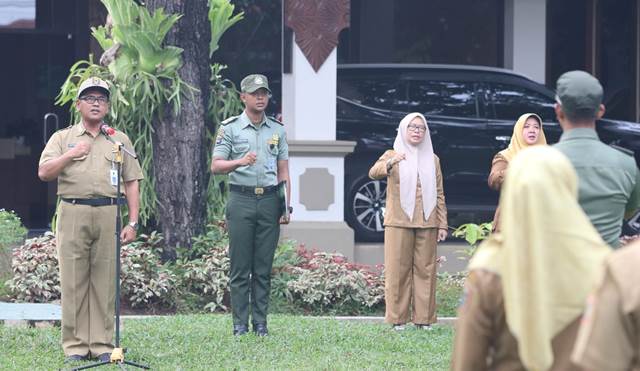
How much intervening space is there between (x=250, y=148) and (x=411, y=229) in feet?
5.92

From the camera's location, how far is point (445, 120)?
14.6 meters

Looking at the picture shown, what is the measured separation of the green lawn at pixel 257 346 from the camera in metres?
8.64

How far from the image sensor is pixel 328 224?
45.1 feet

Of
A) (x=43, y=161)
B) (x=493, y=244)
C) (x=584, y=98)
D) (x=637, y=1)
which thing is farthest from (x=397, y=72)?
(x=493, y=244)

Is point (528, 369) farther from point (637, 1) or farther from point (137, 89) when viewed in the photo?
point (637, 1)

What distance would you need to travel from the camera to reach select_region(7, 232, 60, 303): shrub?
1148 centimetres

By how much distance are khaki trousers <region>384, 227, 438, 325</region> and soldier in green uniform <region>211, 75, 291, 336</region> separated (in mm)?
1323

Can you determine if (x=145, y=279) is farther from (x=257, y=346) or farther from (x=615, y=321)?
(x=615, y=321)

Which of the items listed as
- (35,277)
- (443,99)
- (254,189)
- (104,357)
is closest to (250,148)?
(254,189)

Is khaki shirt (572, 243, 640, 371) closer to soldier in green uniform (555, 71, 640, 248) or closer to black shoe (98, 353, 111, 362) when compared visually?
soldier in green uniform (555, 71, 640, 248)

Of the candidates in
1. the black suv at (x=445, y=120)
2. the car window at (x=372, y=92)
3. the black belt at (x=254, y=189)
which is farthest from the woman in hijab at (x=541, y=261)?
the car window at (x=372, y=92)

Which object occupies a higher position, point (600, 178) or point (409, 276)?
point (600, 178)

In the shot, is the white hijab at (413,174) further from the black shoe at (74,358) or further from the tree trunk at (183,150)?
the black shoe at (74,358)

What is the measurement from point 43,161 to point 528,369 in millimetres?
5367
